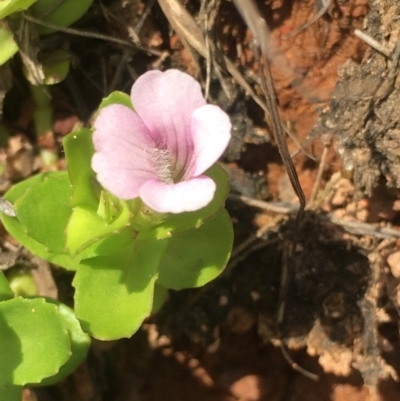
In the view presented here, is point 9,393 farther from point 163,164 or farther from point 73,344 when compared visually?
point 163,164

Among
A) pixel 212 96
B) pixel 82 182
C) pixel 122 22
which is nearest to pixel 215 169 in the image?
pixel 82 182

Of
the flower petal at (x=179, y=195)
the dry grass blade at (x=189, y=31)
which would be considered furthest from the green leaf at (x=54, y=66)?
the flower petal at (x=179, y=195)

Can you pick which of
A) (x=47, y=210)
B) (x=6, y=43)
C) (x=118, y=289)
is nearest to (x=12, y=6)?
(x=6, y=43)

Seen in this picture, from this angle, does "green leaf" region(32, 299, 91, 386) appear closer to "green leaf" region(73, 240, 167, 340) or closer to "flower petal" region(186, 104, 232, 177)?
"green leaf" region(73, 240, 167, 340)

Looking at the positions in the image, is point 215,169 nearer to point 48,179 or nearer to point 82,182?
point 82,182

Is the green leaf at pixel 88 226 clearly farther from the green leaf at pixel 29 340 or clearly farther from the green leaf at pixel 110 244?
the green leaf at pixel 29 340

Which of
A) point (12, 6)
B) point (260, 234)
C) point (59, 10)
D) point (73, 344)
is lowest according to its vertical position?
point (260, 234)
